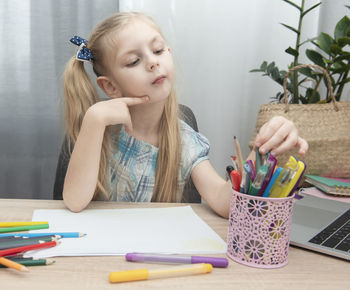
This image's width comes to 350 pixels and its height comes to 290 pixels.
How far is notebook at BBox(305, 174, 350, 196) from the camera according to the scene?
3.17ft

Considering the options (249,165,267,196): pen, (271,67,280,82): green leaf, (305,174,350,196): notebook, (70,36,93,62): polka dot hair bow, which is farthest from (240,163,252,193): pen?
(271,67,280,82): green leaf

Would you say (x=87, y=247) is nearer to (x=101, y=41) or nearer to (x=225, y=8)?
(x=101, y=41)

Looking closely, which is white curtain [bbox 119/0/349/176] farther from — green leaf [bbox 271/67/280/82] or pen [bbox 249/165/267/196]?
pen [bbox 249/165/267/196]

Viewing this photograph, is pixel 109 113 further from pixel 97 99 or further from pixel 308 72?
pixel 308 72

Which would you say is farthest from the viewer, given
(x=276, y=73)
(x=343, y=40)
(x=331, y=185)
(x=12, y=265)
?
(x=276, y=73)

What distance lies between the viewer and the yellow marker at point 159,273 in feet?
1.57

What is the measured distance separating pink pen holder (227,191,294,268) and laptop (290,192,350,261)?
0.08 m

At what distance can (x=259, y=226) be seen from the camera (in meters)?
0.54

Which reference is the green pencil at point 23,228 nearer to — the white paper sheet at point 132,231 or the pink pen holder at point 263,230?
the white paper sheet at point 132,231

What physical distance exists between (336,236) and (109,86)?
0.64m

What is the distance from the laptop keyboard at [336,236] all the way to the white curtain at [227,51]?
0.87m

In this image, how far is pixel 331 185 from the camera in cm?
98

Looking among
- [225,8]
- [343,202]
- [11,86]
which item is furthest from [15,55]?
[343,202]

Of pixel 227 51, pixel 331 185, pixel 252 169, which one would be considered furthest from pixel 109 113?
pixel 227 51
